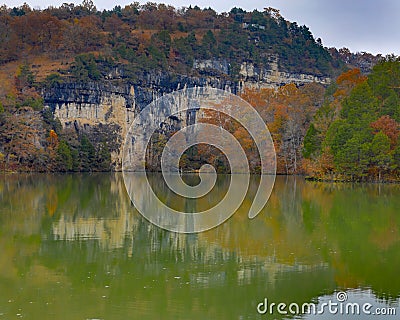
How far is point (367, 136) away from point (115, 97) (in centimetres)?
4383

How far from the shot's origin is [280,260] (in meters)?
12.3

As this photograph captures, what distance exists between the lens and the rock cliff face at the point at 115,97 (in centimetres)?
6894

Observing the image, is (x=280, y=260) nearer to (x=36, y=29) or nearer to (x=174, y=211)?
(x=174, y=211)

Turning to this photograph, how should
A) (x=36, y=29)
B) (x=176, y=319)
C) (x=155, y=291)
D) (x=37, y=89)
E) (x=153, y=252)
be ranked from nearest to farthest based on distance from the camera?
(x=176, y=319)
(x=155, y=291)
(x=153, y=252)
(x=37, y=89)
(x=36, y=29)

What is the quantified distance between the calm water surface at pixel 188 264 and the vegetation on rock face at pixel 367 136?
1451 centimetres

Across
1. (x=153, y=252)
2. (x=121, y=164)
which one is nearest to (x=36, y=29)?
(x=121, y=164)

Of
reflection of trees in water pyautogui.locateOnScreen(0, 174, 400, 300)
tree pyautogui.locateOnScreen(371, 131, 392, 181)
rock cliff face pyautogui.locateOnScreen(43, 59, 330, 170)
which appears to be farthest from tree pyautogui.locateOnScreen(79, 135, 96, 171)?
reflection of trees in water pyautogui.locateOnScreen(0, 174, 400, 300)

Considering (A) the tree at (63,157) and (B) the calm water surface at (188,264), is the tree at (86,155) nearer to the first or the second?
(A) the tree at (63,157)

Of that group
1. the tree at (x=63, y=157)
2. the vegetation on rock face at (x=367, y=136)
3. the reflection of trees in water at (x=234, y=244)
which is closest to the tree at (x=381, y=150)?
the vegetation on rock face at (x=367, y=136)

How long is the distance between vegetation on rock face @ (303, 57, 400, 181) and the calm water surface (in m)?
14.5

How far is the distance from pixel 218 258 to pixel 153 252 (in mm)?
1451

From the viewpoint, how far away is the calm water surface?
359 inches

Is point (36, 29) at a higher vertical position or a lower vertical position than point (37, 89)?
higher

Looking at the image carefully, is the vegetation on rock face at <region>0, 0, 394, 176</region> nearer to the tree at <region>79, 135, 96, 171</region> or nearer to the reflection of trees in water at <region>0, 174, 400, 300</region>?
the tree at <region>79, 135, 96, 171</region>
